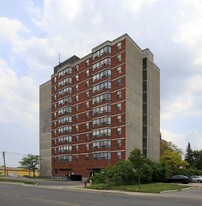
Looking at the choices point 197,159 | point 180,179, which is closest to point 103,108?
point 180,179

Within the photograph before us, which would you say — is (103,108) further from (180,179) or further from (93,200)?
(93,200)

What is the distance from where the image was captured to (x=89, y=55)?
81562mm

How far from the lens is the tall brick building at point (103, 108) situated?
232 ft

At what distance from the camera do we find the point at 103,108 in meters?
74.1

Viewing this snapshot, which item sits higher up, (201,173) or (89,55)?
(89,55)

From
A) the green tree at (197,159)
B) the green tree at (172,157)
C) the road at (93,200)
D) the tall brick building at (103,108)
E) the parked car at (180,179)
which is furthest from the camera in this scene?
the green tree at (197,159)

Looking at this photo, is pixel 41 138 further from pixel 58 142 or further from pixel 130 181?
pixel 130 181

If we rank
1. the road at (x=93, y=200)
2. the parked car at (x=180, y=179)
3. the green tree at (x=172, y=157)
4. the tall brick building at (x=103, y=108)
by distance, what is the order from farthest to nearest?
the green tree at (x=172, y=157)
the tall brick building at (x=103, y=108)
the parked car at (x=180, y=179)
the road at (x=93, y=200)

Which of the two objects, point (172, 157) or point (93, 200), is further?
point (172, 157)

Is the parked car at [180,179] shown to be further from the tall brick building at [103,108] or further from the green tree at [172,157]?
the green tree at [172,157]

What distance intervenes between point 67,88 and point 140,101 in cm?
2158

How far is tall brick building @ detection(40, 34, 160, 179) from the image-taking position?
70.8m

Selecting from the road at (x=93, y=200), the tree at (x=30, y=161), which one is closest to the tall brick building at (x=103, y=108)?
the tree at (x=30, y=161)

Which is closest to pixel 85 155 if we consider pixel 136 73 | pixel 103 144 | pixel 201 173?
pixel 103 144
